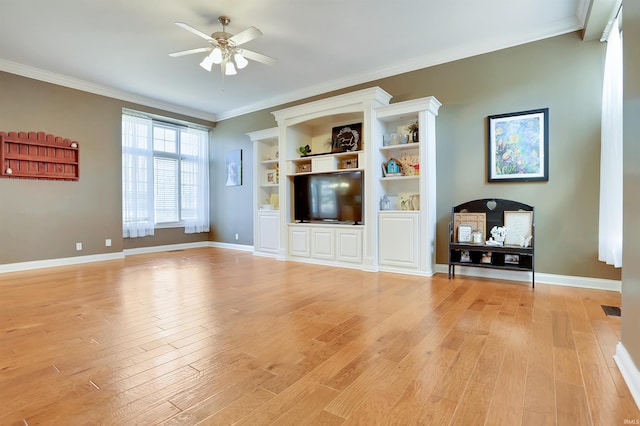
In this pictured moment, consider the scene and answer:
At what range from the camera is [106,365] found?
6.16 ft

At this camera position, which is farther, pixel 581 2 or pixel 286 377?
pixel 581 2

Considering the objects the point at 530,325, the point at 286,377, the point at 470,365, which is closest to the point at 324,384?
the point at 286,377

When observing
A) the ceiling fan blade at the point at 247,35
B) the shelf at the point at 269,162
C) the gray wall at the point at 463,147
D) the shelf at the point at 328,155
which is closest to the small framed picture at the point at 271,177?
the shelf at the point at 269,162

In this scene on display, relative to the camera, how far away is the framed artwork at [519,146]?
382 centimetres

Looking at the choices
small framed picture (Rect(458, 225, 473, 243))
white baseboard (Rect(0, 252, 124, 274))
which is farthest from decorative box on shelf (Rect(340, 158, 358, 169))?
white baseboard (Rect(0, 252, 124, 274))

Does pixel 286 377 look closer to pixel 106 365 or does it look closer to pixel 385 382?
pixel 385 382

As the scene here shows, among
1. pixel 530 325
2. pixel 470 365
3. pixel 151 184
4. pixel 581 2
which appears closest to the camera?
pixel 470 365

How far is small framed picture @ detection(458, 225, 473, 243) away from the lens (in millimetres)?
4117

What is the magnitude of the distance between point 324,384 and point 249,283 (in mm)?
2447

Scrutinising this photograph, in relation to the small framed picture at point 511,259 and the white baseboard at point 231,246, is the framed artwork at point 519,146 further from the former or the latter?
the white baseboard at point 231,246

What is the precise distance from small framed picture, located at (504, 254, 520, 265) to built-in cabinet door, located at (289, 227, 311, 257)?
2928 mm

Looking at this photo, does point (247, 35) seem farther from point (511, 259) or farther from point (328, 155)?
point (511, 259)

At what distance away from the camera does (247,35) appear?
11.1ft

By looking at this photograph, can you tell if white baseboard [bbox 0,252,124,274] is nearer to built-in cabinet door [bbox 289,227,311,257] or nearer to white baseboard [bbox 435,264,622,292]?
built-in cabinet door [bbox 289,227,311,257]
